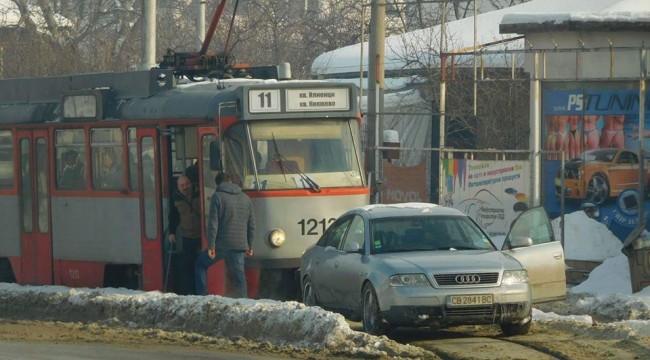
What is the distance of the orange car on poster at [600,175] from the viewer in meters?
20.7

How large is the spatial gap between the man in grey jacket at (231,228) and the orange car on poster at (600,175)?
19.1ft

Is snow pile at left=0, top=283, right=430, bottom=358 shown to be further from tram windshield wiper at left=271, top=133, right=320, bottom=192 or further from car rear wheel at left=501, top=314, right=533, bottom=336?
tram windshield wiper at left=271, top=133, right=320, bottom=192

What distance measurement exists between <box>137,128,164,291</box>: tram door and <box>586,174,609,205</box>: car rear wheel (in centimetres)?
700

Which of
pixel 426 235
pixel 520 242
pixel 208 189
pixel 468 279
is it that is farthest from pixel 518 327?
pixel 208 189

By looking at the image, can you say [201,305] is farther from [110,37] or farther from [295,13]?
[295,13]

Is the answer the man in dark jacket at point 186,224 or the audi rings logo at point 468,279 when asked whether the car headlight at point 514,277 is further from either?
the man in dark jacket at point 186,224

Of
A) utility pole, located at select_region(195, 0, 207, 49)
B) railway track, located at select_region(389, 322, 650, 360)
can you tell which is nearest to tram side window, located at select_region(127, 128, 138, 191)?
railway track, located at select_region(389, 322, 650, 360)

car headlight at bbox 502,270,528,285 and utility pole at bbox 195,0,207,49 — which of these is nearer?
car headlight at bbox 502,270,528,285

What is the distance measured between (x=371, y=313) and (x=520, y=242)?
1960 mm

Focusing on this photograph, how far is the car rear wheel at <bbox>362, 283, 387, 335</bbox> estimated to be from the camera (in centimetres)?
1305

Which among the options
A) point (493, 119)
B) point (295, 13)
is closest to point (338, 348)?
point (493, 119)

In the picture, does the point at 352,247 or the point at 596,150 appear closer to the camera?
the point at 352,247

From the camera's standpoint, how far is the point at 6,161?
2012cm

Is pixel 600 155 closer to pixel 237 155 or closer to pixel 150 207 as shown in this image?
pixel 237 155
